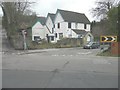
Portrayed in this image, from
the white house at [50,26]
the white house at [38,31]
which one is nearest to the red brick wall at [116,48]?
the white house at [38,31]

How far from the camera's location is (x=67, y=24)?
2354 inches

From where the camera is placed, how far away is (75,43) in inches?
2066

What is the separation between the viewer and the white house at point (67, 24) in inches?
2354

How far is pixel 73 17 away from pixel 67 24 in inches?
177

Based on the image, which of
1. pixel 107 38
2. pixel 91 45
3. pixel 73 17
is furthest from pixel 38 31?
pixel 107 38

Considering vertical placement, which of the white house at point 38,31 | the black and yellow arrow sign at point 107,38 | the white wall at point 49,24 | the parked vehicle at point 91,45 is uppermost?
the white wall at point 49,24

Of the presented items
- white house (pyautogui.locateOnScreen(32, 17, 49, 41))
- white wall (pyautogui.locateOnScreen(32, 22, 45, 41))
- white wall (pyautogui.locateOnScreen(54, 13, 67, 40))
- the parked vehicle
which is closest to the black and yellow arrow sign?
the parked vehicle

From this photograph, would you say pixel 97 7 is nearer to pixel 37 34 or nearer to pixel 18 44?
pixel 37 34

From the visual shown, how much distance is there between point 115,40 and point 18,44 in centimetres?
2003

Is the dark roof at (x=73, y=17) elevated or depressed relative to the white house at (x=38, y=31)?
elevated

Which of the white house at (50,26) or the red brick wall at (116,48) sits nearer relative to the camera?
the red brick wall at (116,48)

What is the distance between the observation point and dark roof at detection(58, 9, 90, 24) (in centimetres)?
6057

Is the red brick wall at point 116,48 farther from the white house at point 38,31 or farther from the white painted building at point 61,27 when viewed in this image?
the white house at point 38,31

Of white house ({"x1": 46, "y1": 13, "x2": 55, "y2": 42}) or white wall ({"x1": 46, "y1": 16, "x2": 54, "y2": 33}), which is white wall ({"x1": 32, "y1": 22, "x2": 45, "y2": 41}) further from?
white wall ({"x1": 46, "y1": 16, "x2": 54, "y2": 33})
